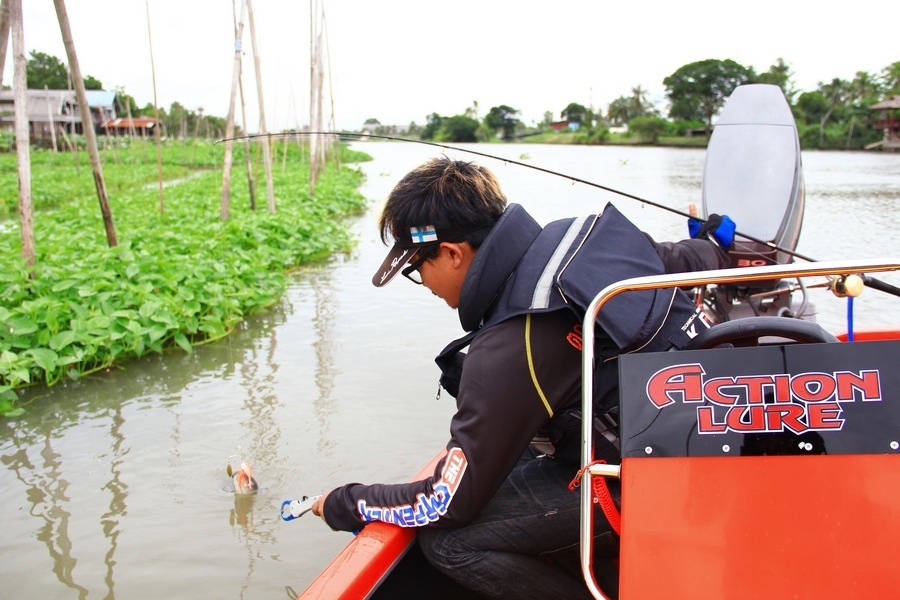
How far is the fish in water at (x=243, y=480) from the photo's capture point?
146 inches

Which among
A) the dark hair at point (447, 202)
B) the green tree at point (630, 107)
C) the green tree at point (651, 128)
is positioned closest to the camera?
the dark hair at point (447, 202)

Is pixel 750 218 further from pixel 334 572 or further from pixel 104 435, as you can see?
pixel 104 435

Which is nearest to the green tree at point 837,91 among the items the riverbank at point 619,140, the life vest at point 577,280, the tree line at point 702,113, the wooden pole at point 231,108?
the tree line at point 702,113

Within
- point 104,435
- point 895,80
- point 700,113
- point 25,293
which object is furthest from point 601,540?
point 700,113

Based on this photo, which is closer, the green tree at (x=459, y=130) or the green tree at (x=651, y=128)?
the green tree at (x=651, y=128)

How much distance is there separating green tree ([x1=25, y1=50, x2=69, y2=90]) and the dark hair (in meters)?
59.9

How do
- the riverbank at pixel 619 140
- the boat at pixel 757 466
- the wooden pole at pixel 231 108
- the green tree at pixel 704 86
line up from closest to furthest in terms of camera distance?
the boat at pixel 757 466 → the wooden pole at pixel 231 108 → the riverbank at pixel 619 140 → the green tree at pixel 704 86

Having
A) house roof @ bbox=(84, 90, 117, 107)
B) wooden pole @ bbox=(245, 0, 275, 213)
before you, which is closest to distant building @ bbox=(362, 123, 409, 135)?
house roof @ bbox=(84, 90, 117, 107)

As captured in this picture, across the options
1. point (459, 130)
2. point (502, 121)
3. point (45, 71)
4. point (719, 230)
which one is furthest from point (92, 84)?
point (719, 230)

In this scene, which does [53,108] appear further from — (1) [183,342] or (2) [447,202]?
(2) [447,202]

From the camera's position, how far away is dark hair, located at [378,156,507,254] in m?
1.91

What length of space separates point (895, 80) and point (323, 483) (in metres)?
59.2

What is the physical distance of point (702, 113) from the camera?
65625 millimetres

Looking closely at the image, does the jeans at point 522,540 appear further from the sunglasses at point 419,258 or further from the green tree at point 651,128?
the green tree at point 651,128
